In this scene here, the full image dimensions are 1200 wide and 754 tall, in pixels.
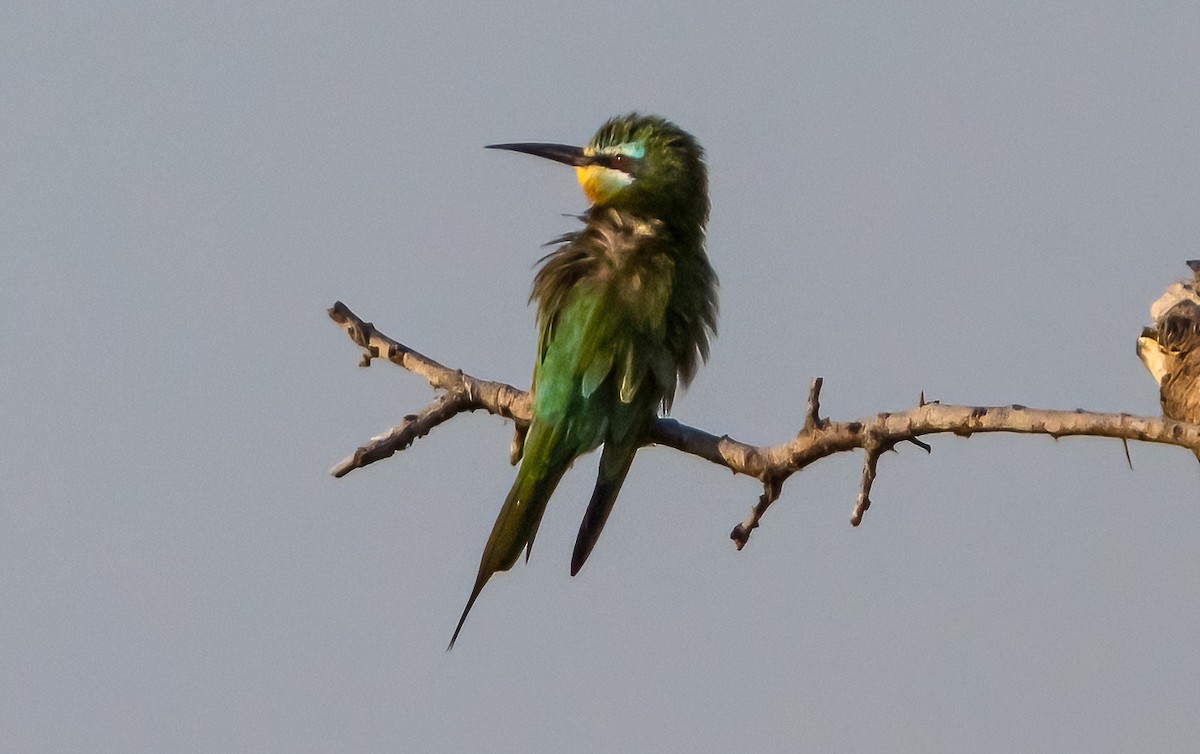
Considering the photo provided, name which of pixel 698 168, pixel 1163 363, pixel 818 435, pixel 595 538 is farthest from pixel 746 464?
pixel 698 168

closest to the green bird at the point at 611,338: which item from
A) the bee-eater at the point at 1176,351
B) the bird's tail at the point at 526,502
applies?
the bird's tail at the point at 526,502

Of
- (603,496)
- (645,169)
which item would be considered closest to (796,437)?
(603,496)

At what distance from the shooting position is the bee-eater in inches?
143

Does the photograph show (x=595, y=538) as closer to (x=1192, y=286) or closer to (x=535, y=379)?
(x=535, y=379)

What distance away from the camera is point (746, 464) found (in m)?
3.76

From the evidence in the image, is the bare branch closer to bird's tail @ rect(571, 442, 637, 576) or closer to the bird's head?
bird's tail @ rect(571, 442, 637, 576)

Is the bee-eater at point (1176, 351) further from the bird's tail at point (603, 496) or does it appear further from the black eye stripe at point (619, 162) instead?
the black eye stripe at point (619, 162)

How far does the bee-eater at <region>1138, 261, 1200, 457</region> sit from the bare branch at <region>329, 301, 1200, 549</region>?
661mm

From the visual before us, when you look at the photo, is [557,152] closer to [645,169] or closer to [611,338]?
[645,169]

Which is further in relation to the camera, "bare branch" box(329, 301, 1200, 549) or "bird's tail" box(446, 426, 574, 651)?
"bird's tail" box(446, 426, 574, 651)

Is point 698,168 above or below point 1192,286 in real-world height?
above

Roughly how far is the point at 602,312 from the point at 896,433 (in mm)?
1254

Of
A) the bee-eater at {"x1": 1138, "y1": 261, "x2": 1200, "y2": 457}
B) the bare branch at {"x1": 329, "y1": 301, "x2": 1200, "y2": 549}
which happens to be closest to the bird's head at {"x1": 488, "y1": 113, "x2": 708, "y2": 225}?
the bare branch at {"x1": 329, "y1": 301, "x2": 1200, "y2": 549}

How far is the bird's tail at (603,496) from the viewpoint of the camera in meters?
4.25
